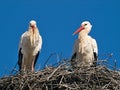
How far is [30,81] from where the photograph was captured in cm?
1005

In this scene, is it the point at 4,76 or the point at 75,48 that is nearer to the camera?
the point at 4,76

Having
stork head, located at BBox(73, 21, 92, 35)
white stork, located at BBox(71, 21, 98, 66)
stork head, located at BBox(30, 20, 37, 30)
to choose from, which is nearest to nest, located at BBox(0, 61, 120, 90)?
white stork, located at BBox(71, 21, 98, 66)

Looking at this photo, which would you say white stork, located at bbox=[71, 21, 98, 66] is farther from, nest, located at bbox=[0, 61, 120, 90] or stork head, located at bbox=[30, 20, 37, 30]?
Answer: nest, located at bbox=[0, 61, 120, 90]

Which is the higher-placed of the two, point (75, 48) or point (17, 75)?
point (75, 48)

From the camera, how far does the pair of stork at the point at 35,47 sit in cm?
1231

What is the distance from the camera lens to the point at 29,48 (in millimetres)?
12617

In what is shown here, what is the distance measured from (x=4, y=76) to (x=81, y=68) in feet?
3.81

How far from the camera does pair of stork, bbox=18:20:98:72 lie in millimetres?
12312

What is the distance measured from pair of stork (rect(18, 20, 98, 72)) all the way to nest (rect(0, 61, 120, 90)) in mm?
2044

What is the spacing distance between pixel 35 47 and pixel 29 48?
110 mm

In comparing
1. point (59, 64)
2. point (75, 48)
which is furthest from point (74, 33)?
point (59, 64)

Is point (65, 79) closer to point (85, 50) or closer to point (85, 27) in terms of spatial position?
point (85, 50)

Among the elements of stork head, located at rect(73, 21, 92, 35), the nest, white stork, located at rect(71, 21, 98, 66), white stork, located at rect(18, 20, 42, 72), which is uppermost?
stork head, located at rect(73, 21, 92, 35)

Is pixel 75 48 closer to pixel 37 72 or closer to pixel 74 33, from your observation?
pixel 74 33
